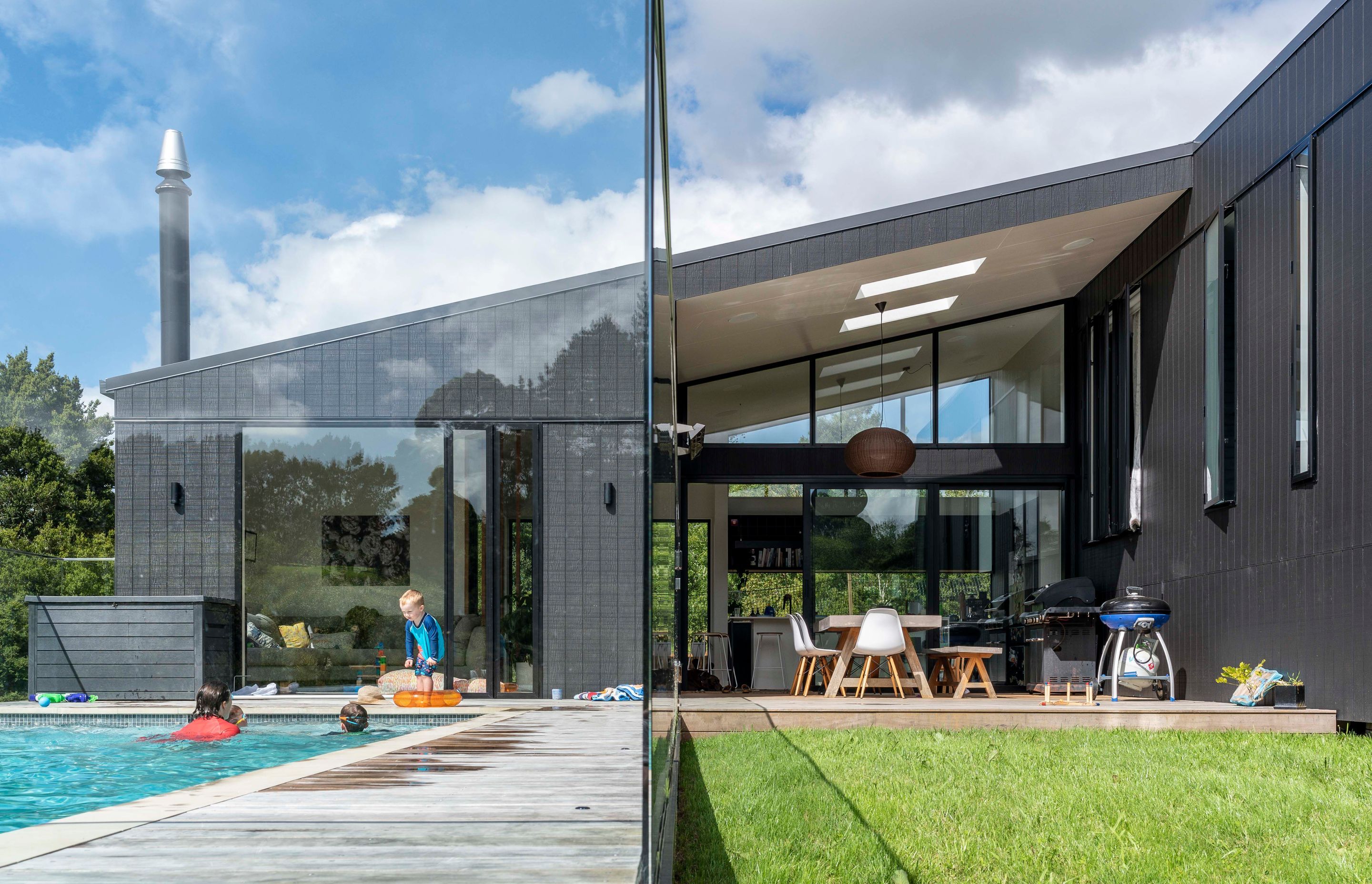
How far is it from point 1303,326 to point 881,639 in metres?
3.10

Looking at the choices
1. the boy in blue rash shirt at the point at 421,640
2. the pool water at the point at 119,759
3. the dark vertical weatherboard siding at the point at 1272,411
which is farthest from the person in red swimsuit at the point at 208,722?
the dark vertical weatherboard siding at the point at 1272,411

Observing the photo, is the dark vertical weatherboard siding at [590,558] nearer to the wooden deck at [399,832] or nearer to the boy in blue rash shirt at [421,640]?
the boy in blue rash shirt at [421,640]

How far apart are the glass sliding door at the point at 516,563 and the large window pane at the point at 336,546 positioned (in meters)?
0.54

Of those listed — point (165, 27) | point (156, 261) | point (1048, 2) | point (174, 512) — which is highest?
point (1048, 2)

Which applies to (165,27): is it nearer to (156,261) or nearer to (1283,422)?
(156,261)

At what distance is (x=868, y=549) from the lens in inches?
384

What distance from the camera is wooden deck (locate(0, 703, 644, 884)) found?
182 cm

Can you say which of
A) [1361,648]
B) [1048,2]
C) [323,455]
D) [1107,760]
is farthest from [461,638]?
[1048,2]

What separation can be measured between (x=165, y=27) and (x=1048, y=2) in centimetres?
3140

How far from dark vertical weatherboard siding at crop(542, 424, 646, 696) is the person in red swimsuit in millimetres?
3070

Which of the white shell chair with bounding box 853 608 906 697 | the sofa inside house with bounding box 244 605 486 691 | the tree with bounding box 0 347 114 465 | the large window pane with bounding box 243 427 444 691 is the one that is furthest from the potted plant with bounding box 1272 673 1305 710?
the large window pane with bounding box 243 427 444 691

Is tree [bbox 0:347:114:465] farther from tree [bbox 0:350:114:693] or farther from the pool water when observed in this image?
the pool water

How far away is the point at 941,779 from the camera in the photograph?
3.92 m

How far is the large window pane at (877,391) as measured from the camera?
984 cm
